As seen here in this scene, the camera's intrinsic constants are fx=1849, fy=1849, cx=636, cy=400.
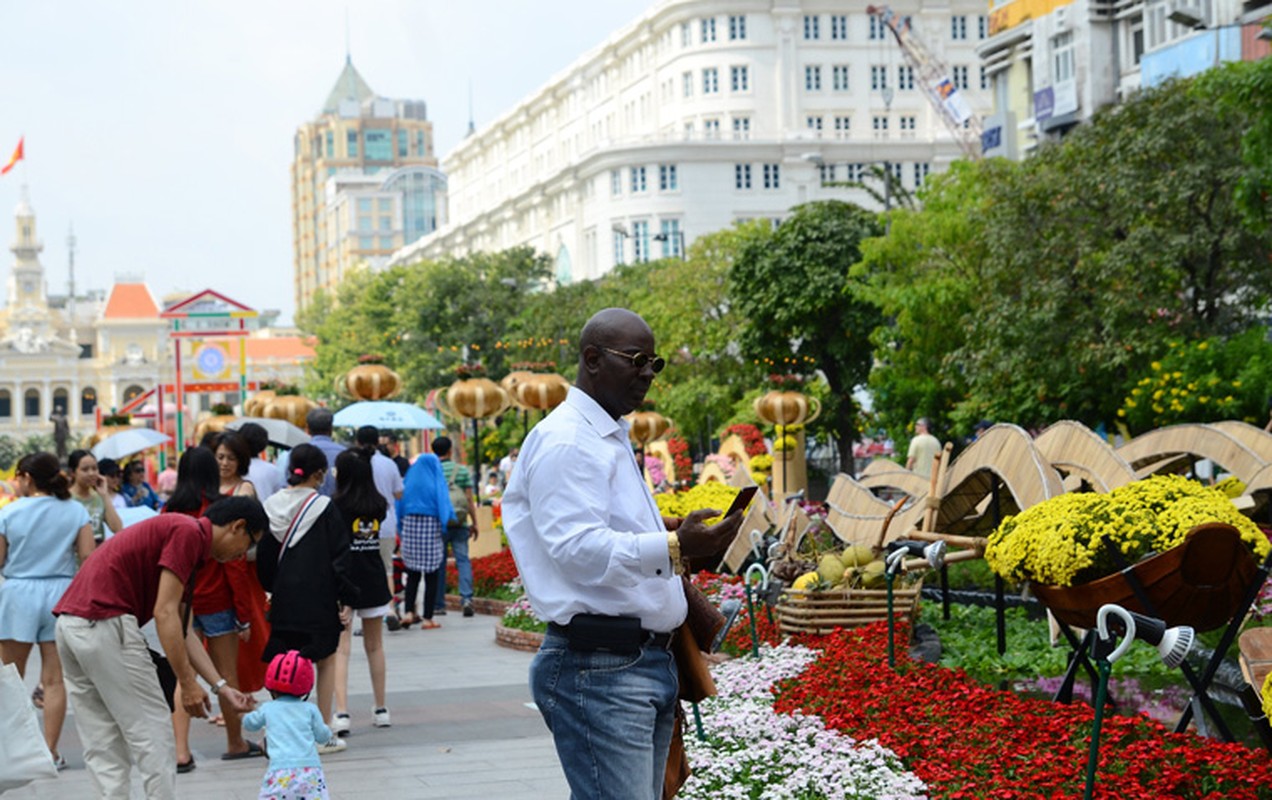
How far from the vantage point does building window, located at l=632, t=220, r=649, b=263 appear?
9356cm

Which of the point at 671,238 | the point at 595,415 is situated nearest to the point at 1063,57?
the point at 671,238

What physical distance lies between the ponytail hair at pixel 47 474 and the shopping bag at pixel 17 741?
475 centimetres

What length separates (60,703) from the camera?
10102 millimetres

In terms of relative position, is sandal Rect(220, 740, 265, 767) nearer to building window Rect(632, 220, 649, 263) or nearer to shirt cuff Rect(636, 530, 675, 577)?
shirt cuff Rect(636, 530, 675, 577)

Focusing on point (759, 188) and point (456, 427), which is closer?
point (456, 427)

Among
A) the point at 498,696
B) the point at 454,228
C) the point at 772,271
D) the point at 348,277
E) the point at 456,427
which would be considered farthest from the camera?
the point at 454,228

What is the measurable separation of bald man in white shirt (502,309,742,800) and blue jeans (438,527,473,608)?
13.1 meters

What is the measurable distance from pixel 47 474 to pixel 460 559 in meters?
A: 9.14

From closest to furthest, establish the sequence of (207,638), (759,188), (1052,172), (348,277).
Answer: (207,638) < (1052,172) < (759,188) < (348,277)

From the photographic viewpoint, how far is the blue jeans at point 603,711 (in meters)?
5.00

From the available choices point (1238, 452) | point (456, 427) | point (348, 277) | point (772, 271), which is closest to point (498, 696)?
point (1238, 452)

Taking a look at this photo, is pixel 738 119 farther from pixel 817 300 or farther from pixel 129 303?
pixel 129 303

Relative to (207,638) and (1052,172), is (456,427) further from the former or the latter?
(207,638)

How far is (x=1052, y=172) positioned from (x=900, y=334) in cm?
698
